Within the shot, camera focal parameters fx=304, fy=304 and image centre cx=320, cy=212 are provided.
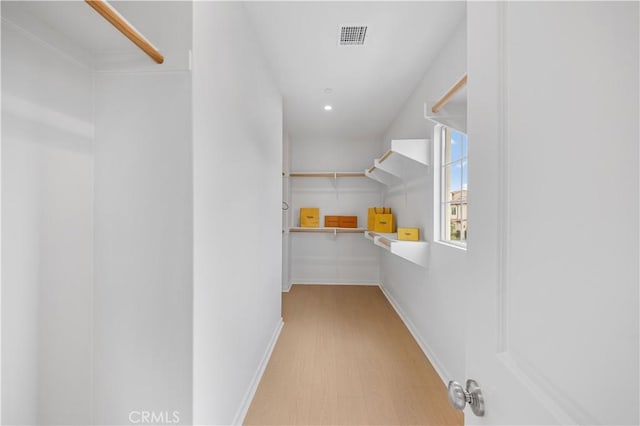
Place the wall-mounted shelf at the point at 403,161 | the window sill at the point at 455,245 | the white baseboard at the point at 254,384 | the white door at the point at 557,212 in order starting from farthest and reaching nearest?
1. the wall-mounted shelf at the point at 403,161
2. the window sill at the point at 455,245
3. the white baseboard at the point at 254,384
4. the white door at the point at 557,212

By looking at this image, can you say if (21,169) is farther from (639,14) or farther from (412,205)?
(412,205)

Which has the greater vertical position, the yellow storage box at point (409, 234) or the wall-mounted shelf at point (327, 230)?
the yellow storage box at point (409, 234)

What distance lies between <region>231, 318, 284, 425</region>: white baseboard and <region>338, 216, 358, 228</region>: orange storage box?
2.28m

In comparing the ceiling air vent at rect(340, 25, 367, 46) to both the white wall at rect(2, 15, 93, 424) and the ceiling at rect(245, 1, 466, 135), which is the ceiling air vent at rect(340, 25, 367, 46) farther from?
the white wall at rect(2, 15, 93, 424)

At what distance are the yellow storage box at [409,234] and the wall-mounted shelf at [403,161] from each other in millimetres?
545

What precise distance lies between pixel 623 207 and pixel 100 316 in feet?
4.44

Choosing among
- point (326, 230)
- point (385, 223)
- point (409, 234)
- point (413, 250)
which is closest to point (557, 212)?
point (413, 250)

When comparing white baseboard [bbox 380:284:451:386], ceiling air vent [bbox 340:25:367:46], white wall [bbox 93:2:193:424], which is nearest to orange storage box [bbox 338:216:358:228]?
white baseboard [bbox 380:284:451:386]

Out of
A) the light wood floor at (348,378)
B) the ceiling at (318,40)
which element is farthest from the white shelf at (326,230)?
the ceiling at (318,40)

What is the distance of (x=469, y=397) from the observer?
61 cm

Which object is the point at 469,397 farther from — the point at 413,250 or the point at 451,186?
the point at 413,250
